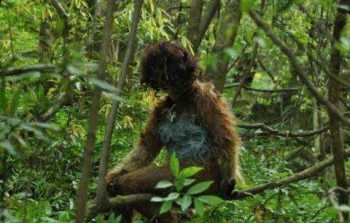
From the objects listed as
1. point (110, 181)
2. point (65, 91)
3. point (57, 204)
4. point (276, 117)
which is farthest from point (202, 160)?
point (276, 117)

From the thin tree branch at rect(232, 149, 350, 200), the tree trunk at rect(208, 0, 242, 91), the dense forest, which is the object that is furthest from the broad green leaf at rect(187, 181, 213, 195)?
the tree trunk at rect(208, 0, 242, 91)

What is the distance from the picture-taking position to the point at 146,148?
253 inches

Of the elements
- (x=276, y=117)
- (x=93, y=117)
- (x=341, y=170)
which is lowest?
(x=276, y=117)

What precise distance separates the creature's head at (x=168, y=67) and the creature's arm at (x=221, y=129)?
0.60ft

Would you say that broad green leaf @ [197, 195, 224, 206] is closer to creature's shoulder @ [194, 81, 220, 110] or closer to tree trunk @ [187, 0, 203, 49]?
creature's shoulder @ [194, 81, 220, 110]

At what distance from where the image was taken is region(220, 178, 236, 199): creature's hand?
5.36 metres

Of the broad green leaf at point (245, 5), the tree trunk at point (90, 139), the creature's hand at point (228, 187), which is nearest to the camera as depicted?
the broad green leaf at point (245, 5)

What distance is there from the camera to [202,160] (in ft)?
19.2

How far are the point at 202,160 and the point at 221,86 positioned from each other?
1113 mm

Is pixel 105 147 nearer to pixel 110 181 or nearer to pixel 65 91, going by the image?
pixel 65 91

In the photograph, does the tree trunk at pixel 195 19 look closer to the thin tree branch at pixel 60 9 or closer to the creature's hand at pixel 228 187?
the thin tree branch at pixel 60 9

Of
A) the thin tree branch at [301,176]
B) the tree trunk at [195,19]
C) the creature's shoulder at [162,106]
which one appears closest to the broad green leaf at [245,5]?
the thin tree branch at [301,176]

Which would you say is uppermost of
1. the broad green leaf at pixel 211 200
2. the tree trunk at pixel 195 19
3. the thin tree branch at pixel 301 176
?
the tree trunk at pixel 195 19

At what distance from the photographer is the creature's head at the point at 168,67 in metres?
5.70
